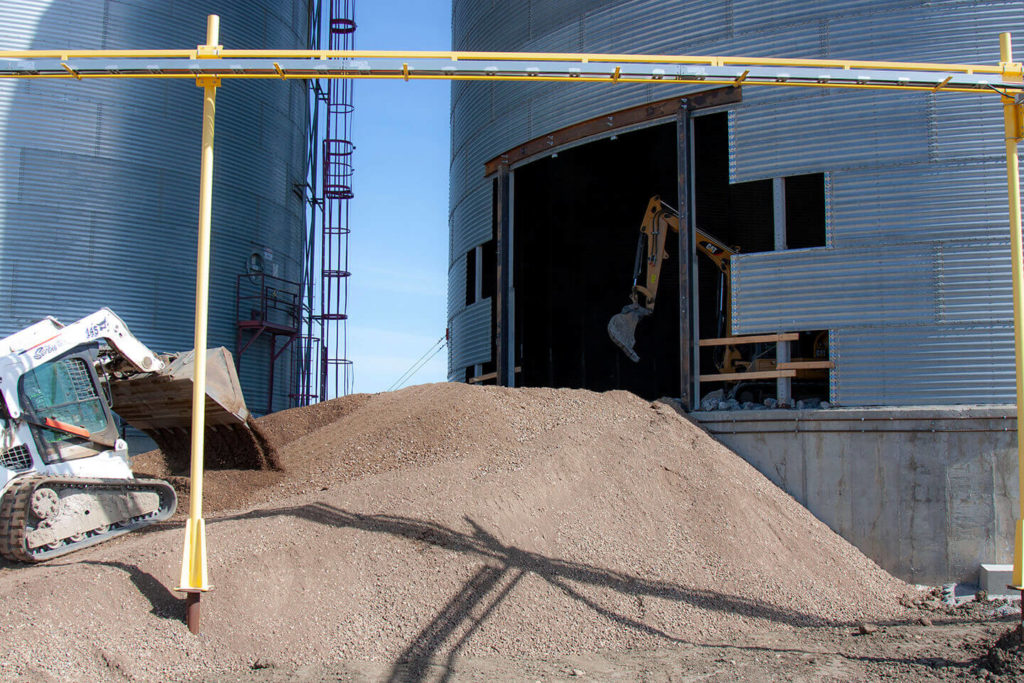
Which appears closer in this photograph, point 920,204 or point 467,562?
point 467,562

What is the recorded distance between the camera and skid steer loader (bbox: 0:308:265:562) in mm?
9930

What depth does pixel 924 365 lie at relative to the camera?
1207cm

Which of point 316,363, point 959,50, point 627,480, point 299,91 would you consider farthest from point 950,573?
point 299,91

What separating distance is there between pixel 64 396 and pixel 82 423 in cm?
43

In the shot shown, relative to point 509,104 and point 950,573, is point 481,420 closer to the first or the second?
point 950,573

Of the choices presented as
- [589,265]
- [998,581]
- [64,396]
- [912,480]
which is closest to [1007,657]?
[998,581]

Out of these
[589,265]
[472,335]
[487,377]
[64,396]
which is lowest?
[64,396]

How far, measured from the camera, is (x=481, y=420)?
1287 cm

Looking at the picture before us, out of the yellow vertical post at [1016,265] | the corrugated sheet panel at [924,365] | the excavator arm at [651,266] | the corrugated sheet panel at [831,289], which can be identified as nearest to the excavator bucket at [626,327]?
the excavator arm at [651,266]

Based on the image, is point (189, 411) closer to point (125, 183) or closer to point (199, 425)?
point (199, 425)

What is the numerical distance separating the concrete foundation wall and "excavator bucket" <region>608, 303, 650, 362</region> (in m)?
4.66

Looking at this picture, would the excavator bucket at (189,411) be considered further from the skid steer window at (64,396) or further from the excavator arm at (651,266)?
the excavator arm at (651,266)

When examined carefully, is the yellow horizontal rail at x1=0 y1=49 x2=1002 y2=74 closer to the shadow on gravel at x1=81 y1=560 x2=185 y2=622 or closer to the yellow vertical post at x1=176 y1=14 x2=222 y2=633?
the yellow vertical post at x1=176 y1=14 x2=222 y2=633

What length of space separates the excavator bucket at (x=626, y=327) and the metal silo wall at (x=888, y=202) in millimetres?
3714
